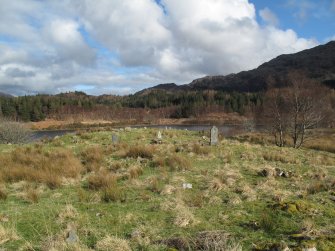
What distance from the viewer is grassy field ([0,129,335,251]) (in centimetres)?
579

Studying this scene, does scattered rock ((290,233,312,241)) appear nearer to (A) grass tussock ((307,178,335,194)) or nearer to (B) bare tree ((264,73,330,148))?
(A) grass tussock ((307,178,335,194))

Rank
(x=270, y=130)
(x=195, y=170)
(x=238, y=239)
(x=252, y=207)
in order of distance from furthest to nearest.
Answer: (x=270, y=130)
(x=195, y=170)
(x=252, y=207)
(x=238, y=239)

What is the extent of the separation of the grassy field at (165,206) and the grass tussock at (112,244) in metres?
0.02

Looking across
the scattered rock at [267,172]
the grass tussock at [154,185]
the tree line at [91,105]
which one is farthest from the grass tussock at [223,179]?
the tree line at [91,105]

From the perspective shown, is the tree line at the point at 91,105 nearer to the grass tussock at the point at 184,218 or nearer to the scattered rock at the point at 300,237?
the grass tussock at the point at 184,218

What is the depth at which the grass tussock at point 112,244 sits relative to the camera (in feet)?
18.1

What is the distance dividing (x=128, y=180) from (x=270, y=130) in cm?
2461

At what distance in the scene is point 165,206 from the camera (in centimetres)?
777

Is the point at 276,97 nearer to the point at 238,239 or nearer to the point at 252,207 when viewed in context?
the point at 252,207

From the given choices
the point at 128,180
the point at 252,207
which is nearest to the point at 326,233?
the point at 252,207

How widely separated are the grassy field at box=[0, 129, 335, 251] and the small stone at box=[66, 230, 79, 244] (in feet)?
0.06

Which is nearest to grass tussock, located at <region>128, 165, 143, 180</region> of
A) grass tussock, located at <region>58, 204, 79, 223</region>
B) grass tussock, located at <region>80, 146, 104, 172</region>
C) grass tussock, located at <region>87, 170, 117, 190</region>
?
grass tussock, located at <region>87, 170, 117, 190</region>

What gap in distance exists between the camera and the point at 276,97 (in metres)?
29.5

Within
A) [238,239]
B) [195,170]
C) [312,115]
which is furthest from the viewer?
[312,115]
